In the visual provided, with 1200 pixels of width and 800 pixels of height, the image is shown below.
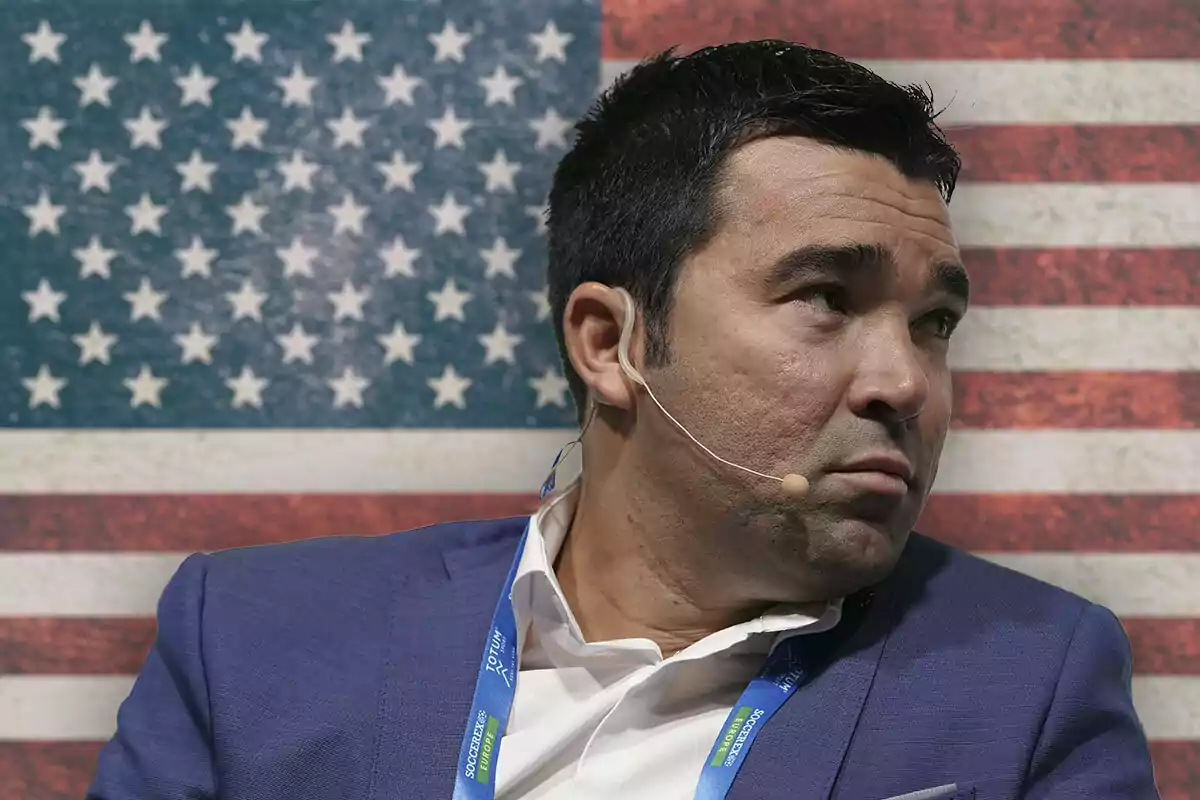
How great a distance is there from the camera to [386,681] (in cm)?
127

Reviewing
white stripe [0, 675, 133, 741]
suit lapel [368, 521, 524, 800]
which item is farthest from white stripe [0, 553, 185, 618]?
suit lapel [368, 521, 524, 800]

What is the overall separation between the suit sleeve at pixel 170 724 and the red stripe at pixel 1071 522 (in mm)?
1054

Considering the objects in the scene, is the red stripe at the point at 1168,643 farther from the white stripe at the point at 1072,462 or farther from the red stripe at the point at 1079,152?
the red stripe at the point at 1079,152

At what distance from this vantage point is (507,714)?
1.28m

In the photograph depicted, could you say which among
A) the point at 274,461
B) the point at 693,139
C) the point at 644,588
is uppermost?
the point at 693,139

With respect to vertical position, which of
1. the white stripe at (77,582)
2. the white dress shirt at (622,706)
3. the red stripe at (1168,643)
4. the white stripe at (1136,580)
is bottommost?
the white stripe at (77,582)

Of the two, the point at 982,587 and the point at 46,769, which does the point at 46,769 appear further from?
the point at 982,587

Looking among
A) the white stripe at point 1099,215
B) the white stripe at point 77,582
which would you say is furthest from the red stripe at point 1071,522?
the white stripe at point 77,582

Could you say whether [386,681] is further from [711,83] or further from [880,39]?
[880,39]

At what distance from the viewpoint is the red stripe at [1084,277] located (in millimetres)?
1653

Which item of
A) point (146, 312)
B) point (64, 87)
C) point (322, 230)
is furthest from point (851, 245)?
point (64, 87)

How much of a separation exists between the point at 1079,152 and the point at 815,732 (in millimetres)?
993

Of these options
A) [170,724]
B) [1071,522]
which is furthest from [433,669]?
[1071,522]

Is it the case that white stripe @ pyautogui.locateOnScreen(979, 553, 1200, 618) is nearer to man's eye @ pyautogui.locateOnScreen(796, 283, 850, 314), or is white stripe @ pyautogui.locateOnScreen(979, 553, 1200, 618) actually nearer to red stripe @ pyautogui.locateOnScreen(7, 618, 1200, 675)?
man's eye @ pyautogui.locateOnScreen(796, 283, 850, 314)
